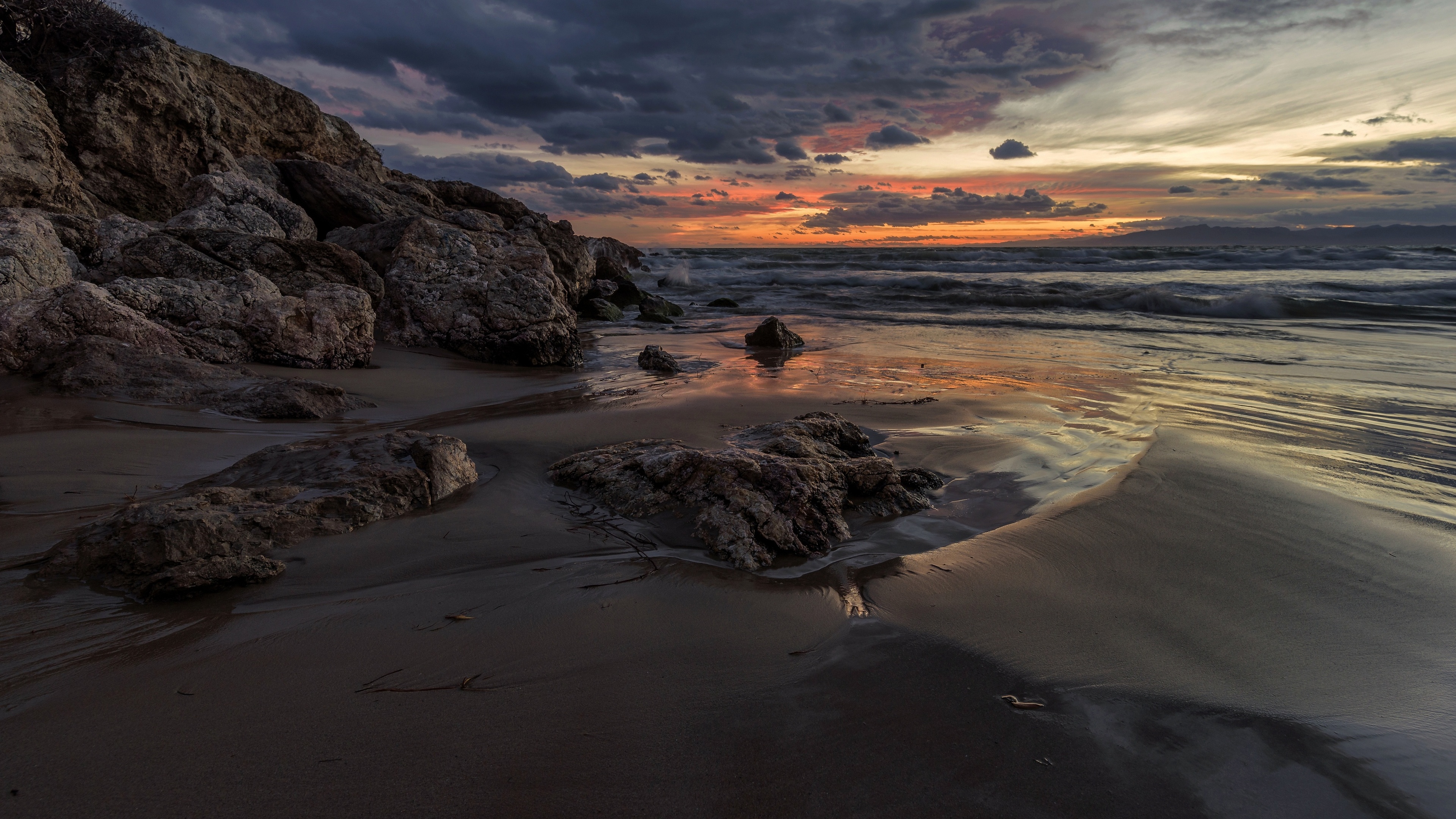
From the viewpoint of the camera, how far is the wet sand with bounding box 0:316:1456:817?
4.54ft

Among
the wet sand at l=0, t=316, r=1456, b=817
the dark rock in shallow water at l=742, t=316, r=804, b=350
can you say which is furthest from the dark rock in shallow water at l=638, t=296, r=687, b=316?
the wet sand at l=0, t=316, r=1456, b=817

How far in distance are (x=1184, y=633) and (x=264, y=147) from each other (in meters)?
13.0

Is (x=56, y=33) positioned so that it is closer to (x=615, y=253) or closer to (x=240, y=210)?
(x=240, y=210)

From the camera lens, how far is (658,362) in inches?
271

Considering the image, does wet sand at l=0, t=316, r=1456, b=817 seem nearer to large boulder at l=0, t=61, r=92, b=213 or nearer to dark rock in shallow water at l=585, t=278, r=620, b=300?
large boulder at l=0, t=61, r=92, b=213

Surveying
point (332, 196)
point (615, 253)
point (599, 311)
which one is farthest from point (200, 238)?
point (615, 253)

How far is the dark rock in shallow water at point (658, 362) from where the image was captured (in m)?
6.82

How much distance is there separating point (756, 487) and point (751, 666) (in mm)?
934

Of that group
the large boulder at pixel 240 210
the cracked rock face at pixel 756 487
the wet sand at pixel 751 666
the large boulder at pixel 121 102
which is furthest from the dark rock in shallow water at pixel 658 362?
the large boulder at pixel 121 102

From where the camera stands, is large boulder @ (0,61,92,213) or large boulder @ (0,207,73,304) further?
large boulder @ (0,61,92,213)

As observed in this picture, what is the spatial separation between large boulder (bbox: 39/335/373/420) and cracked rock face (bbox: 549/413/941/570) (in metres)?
2.07

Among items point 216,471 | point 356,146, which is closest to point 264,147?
point 356,146

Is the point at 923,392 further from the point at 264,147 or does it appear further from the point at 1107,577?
the point at 264,147

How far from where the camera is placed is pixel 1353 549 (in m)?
2.65
